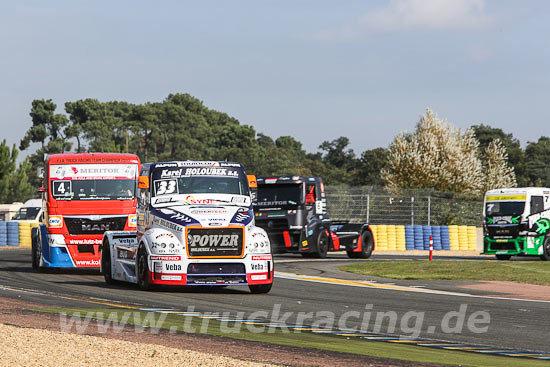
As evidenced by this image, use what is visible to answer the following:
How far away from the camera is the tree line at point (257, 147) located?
66625 millimetres

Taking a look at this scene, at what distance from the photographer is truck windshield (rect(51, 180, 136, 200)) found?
70.3 ft

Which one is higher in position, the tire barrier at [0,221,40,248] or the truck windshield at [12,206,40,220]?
the truck windshield at [12,206,40,220]

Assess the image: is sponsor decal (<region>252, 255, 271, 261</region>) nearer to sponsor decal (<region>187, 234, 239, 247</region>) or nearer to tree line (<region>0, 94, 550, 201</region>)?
sponsor decal (<region>187, 234, 239, 247</region>)

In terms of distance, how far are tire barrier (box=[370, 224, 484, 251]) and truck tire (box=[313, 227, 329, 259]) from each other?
1037 cm

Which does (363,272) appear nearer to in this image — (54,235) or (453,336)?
(54,235)

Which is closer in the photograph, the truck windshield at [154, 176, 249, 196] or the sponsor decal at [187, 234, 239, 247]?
the sponsor decal at [187, 234, 239, 247]

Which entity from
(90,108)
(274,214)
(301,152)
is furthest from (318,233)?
(301,152)

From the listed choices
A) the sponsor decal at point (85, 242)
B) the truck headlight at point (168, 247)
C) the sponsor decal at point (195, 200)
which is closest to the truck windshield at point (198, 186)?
the sponsor decal at point (195, 200)

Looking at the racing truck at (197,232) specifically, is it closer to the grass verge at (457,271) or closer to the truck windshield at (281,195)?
the grass verge at (457,271)

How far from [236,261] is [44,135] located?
265 feet

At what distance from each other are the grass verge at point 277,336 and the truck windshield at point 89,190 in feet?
26.8

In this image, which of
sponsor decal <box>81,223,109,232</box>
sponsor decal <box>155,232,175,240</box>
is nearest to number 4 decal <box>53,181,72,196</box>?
sponsor decal <box>81,223,109,232</box>

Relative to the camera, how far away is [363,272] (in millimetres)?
24375

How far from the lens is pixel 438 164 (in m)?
66.6
